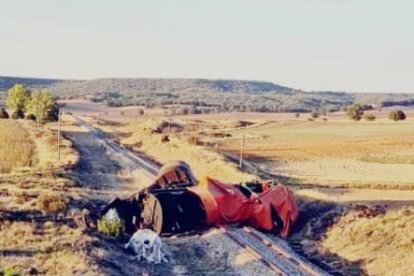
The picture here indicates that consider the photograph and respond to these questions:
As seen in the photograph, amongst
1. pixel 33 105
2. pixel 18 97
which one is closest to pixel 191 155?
pixel 33 105

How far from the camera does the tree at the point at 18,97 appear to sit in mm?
134900

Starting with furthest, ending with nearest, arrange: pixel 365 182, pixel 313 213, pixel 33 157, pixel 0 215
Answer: pixel 33 157, pixel 365 182, pixel 313 213, pixel 0 215

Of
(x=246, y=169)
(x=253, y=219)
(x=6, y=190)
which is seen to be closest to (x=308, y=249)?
(x=253, y=219)

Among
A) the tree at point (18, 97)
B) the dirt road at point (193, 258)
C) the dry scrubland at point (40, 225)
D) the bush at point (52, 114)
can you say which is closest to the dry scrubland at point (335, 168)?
the dirt road at point (193, 258)

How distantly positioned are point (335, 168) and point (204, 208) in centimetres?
2691

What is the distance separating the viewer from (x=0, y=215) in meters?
25.9

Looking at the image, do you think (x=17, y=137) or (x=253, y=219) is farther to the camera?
(x=17, y=137)

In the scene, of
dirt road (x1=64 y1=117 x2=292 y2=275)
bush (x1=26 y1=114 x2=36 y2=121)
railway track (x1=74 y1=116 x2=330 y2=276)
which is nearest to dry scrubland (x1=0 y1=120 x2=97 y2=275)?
dirt road (x1=64 y1=117 x2=292 y2=275)

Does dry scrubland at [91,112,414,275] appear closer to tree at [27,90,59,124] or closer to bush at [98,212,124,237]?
bush at [98,212,124,237]

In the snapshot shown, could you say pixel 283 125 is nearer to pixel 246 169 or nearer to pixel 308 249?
pixel 246 169

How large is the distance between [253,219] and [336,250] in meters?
3.87

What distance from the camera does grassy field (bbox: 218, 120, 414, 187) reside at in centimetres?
4697

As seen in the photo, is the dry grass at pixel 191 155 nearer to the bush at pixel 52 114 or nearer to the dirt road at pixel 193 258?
the dirt road at pixel 193 258

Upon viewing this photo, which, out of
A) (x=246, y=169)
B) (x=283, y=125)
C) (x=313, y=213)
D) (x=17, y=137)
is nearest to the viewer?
(x=313, y=213)
